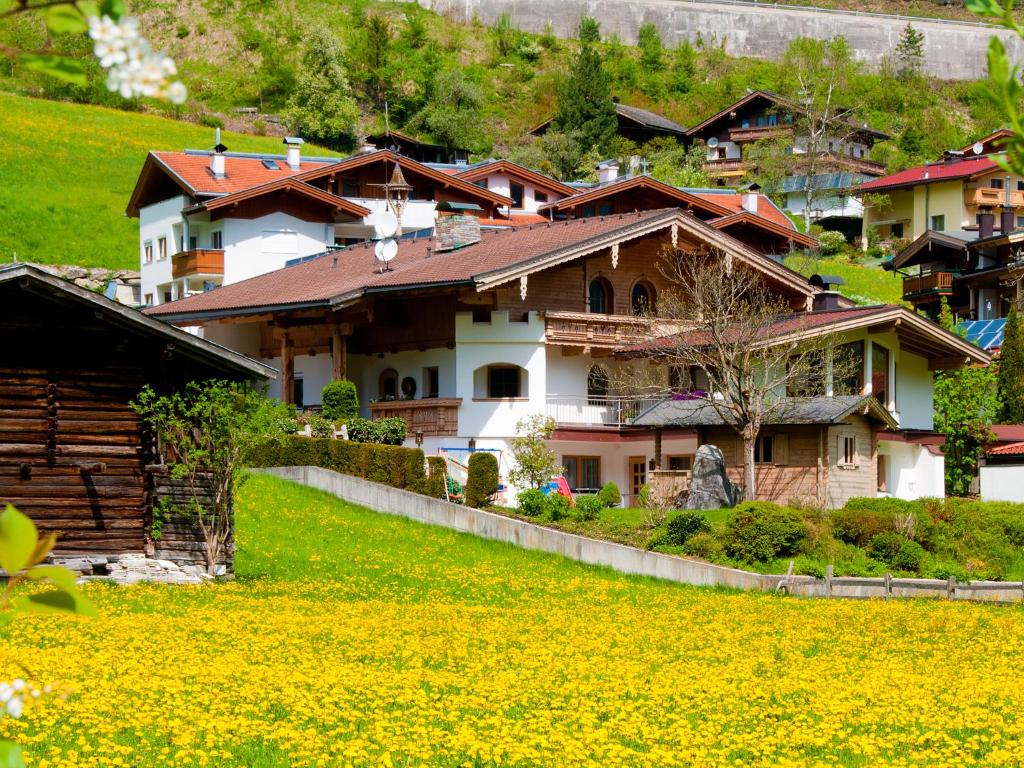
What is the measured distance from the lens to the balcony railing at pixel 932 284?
80.2m

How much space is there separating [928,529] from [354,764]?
25.2 m

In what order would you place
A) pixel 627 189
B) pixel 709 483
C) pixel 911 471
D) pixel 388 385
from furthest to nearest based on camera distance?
pixel 627 189 < pixel 388 385 < pixel 911 471 < pixel 709 483

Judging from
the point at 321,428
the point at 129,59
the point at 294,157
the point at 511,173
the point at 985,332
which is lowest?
the point at 321,428

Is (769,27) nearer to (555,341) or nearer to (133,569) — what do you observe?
(555,341)

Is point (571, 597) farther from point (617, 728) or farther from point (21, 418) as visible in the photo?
point (617, 728)

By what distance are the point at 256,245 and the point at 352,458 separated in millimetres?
30304

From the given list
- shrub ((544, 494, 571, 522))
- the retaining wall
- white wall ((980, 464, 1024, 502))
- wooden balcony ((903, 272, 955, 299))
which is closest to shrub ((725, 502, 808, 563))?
the retaining wall

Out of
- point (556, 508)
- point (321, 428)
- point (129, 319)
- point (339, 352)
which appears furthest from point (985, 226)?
point (129, 319)

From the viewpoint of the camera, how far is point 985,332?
7088cm

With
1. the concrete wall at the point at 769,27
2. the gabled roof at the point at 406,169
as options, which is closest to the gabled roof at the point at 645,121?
the concrete wall at the point at 769,27

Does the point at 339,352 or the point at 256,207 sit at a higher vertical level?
the point at 256,207

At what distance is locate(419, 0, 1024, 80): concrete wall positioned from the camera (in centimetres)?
15462

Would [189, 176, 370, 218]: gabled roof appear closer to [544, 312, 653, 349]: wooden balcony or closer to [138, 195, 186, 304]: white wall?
[138, 195, 186, 304]: white wall

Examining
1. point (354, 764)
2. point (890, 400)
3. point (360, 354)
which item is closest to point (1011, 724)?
point (354, 764)
